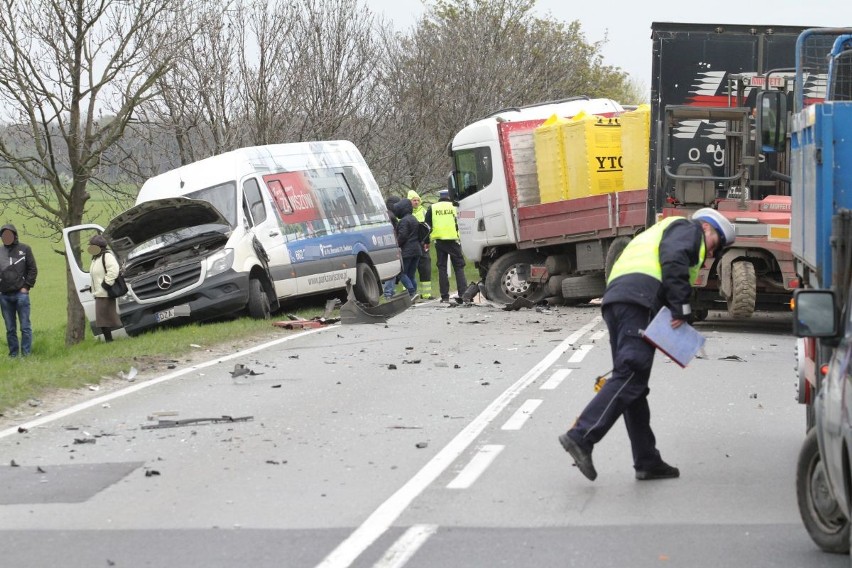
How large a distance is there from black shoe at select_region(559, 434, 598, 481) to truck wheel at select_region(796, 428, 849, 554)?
1494 mm

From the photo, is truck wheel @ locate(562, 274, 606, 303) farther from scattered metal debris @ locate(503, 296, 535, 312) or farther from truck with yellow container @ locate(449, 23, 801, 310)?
scattered metal debris @ locate(503, 296, 535, 312)

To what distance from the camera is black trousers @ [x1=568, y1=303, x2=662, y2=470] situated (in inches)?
301

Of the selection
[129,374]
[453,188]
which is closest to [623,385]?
[129,374]

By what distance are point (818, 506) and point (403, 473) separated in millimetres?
2715

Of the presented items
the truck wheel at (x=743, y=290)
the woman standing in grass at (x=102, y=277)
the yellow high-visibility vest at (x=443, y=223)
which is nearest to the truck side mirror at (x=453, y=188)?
the yellow high-visibility vest at (x=443, y=223)

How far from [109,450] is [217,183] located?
35.8 feet

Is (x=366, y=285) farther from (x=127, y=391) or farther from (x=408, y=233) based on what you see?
(x=127, y=391)

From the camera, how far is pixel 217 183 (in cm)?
1973

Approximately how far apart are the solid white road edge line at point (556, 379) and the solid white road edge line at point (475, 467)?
2883 mm

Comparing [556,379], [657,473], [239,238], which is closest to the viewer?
[657,473]

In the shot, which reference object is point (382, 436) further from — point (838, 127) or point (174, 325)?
point (174, 325)

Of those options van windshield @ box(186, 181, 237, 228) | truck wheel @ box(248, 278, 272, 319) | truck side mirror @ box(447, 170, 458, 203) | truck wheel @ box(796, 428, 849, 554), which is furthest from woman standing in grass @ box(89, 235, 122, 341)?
truck wheel @ box(796, 428, 849, 554)

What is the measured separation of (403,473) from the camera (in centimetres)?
809

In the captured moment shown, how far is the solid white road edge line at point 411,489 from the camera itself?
619 cm
